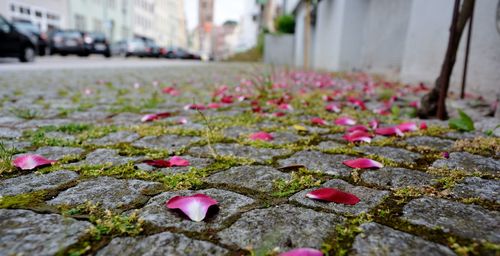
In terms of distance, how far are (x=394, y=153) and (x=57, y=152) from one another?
5.85 feet

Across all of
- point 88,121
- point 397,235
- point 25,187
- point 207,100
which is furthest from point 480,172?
point 207,100

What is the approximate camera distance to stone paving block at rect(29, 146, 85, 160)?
1901 mm

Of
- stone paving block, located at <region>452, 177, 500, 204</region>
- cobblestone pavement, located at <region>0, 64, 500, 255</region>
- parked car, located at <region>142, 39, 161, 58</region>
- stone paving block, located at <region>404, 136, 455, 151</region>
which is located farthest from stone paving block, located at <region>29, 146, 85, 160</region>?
parked car, located at <region>142, 39, 161, 58</region>

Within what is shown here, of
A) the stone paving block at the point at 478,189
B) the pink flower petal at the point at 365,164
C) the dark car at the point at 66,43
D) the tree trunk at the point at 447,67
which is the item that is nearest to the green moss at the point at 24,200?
the pink flower petal at the point at 365,164

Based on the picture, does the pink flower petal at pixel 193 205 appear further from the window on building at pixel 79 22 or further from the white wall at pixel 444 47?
the window on building at pixel 79 22

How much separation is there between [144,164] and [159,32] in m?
67.8

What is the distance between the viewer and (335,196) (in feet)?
4.40

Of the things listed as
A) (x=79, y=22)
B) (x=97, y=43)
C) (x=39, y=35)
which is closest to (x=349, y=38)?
(x=39, y=35)

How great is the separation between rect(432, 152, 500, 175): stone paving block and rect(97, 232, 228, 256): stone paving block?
126 centimetres

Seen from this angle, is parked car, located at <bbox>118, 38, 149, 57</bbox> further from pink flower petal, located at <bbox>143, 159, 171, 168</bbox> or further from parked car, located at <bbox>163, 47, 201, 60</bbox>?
pink flower petal, located at <bbox>143, 159, 171, 168</bbox>

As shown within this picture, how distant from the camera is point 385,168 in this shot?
5.70ft

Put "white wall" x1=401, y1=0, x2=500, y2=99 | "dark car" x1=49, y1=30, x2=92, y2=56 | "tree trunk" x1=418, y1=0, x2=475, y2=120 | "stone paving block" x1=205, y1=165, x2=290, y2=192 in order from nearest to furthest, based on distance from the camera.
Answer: "stone paving block" x1=205, y1=165, x2=290, y2=192, "tree trunk" x1=418, y1=0, x2=475, y2=120, "white wall" x1=401, y1=0, x2=500, y2=99, "dark car" x1=49, y1=30, x2=92, y2=56

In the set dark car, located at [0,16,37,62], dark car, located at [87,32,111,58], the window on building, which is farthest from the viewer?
the window on building

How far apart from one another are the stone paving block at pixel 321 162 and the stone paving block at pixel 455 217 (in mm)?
410
